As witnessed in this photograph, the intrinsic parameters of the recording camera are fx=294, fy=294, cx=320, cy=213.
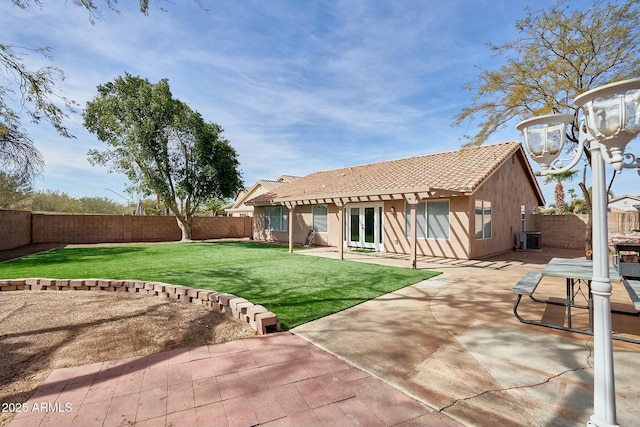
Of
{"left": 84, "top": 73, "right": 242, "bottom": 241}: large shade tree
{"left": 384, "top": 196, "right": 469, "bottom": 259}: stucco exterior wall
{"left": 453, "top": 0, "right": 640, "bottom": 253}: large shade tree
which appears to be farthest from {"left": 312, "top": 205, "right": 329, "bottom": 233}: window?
{"left": 453, "top": 0, "right": 640, "bottom": 253}: large shade tree

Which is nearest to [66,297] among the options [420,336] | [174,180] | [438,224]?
[420,336]

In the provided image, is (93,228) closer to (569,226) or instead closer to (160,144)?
(160,144)

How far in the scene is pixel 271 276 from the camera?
797 centimetres

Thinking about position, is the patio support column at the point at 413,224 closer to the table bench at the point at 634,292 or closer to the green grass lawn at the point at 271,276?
the green grass lawn at the point at 271,276

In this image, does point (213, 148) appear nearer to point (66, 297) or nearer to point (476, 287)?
point (66, 297)

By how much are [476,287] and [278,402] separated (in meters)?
5.95

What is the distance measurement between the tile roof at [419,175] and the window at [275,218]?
99cm

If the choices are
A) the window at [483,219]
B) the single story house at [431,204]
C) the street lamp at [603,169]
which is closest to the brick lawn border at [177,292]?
the street lamp at [603,169]

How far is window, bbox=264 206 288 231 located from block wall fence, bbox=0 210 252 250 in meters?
4.76

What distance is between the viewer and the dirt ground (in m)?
3.29

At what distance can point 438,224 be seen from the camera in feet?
39.3

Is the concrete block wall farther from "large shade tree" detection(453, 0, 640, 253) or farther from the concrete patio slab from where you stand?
the concrete patio slab

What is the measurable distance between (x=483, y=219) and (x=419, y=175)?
3265 millimetres

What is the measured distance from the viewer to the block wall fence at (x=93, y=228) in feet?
48.7
